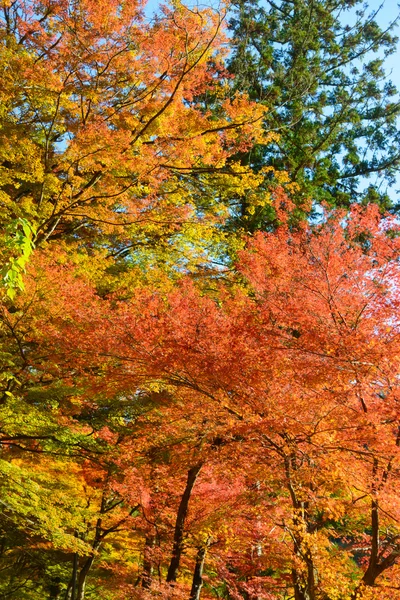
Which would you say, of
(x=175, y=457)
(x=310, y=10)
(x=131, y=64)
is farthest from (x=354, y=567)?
(x=310, y=10)

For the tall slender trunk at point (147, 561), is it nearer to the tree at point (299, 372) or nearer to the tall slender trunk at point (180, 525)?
the tall slender trunk at point (180, 525)

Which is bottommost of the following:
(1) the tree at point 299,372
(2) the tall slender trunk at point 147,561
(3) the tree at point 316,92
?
(2) the tall slender trunk at point 147,561

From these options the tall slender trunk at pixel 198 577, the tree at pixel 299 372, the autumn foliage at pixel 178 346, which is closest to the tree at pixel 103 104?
the autumn foliage at pixel 178 346

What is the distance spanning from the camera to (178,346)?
6297 millimetres

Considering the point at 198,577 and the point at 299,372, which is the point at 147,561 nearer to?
the point at 198,577

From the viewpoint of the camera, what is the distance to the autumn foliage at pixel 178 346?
5.86m

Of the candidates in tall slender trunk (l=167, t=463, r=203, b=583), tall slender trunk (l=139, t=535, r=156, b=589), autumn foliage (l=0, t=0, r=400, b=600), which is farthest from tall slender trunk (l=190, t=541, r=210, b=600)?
tall slender trunk (l=139, t=535, r=156, b=589)

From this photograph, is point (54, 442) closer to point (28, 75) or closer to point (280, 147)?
point (28, 75)

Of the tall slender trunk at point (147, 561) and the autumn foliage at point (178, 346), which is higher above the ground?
the autumn foliage at point (178, 346)

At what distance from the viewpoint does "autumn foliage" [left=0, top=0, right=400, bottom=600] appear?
5.86 metres

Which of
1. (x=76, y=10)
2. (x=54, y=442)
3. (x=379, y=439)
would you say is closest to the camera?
(x=379, y=439)

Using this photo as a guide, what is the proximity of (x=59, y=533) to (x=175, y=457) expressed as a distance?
8.01ft

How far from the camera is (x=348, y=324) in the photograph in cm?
623

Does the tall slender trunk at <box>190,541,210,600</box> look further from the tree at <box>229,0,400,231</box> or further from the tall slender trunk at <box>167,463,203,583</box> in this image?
the tree at <box>229,0,400,231</box>
